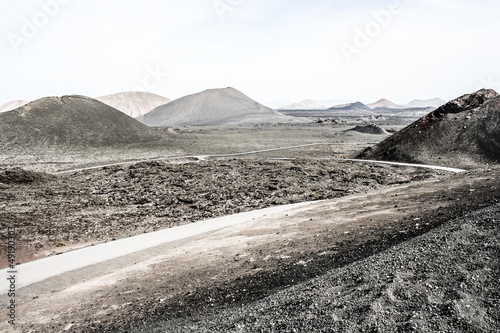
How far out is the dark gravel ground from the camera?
5.37 metres

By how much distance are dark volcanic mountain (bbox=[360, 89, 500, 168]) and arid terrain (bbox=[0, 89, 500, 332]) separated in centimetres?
517

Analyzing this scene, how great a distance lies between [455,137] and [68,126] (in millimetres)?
43094

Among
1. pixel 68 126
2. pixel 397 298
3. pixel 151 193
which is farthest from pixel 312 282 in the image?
Result: pixel 68 126

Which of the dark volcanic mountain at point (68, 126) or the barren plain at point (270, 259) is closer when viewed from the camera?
the barren plain at point (270, 259)

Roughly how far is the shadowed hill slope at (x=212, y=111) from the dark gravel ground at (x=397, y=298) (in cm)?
12522

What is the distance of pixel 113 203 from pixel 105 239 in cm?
570

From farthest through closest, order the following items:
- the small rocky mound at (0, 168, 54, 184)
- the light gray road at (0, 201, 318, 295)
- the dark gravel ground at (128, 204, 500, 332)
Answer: the small rocky mound at (0, 168, 54, 184) < the light gray road at (0, 201, 318, 295) < the dark gravel ground at (128, 204, 500, 332)

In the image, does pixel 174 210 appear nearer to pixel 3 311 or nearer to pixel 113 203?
pixel 113 203

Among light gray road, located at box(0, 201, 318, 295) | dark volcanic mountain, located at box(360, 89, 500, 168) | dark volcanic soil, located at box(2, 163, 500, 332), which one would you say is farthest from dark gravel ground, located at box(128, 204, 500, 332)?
dark volcanic mountain, located at box(360, 89, 500, 168)

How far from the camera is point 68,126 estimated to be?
151 ft

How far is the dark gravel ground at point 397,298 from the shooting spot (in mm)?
5367

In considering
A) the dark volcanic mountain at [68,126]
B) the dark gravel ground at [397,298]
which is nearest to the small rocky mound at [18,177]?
the dark volcanic mountain at [68,126]

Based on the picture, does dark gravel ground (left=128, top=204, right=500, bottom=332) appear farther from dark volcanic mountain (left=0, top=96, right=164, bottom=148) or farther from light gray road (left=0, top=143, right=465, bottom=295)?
dark volcanic mountain (left=0, top=96, right=164, bottom=148)

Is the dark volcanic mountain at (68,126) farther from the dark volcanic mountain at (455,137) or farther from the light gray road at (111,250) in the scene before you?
the light gray road at (111,250)
